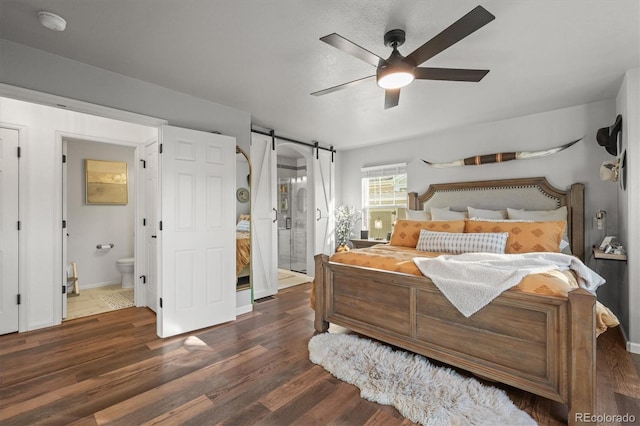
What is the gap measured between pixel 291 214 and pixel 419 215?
2946 millimetres

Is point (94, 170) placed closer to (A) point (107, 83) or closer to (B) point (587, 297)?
(A) point (107, 83)

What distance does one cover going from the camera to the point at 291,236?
6.43m

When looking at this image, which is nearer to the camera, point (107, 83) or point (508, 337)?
point (508, 337)

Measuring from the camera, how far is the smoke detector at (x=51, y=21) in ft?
6.00

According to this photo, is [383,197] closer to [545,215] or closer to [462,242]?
[462,242]

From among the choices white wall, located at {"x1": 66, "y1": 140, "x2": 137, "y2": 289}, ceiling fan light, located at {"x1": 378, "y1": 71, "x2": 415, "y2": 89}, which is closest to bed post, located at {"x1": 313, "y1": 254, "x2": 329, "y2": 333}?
ceiling fan light, located at {"x1": 378, "y1": 71, "x2": 415, "y2": 89}

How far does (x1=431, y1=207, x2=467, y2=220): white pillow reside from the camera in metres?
4.01

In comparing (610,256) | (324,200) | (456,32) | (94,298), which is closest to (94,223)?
(94,298)

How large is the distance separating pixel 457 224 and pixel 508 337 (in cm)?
188

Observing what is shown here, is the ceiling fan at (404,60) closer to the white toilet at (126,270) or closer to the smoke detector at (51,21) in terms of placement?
the smoke detector at (51,21)

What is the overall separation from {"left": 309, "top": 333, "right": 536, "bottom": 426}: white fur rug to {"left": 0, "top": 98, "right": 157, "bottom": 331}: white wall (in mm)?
2910

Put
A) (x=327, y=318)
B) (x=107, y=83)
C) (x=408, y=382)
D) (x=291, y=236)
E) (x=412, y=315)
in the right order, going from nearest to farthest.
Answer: (x=408, y=382)
(x=412, y=315)
(x=107, y=83)
(x=327, y=318)
(x=291, y=236)

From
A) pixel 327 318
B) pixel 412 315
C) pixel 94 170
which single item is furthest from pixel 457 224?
pixel 94 170

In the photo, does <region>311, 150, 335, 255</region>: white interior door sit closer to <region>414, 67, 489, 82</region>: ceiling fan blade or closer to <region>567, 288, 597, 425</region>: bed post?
<region>414, 67, 489, 82</region>: ceiling fan blade
